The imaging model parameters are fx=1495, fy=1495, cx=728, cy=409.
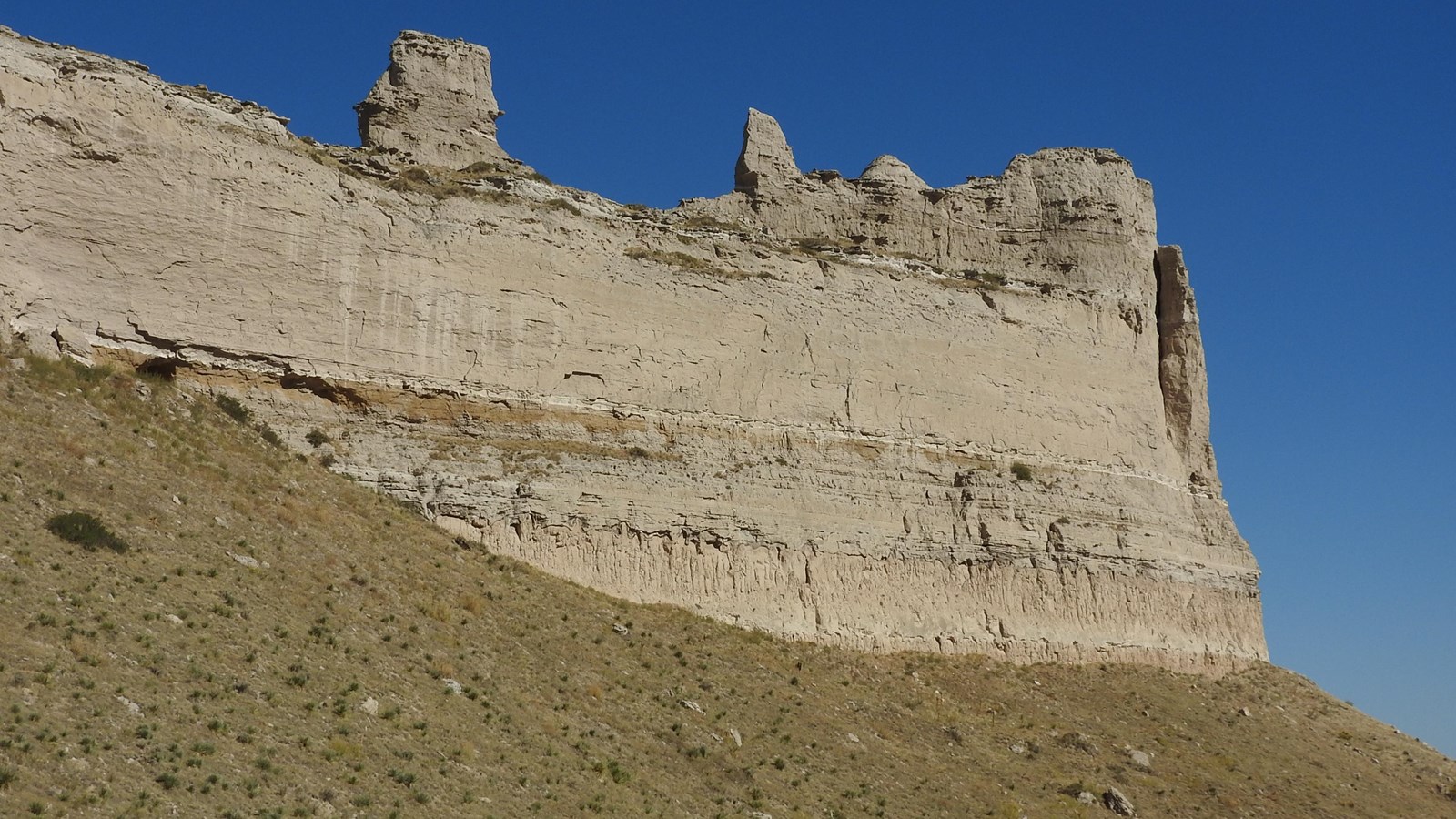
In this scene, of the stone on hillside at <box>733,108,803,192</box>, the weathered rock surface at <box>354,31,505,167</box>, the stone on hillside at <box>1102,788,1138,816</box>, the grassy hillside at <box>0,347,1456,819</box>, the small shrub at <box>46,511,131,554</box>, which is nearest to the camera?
the grassy hillside at <box>0,347,1456,819</box>

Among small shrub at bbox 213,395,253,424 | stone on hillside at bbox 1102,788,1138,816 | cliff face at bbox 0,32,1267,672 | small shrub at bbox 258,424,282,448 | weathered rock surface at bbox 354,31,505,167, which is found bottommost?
stone on hillside at bbox 1102,788,1138,816

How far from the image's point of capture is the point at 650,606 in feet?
78.9

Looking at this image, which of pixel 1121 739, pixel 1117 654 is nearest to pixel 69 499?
pixel 1121 739

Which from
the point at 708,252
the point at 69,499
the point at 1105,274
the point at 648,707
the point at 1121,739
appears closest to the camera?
the point at 69,499

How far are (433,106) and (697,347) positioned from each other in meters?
7.12

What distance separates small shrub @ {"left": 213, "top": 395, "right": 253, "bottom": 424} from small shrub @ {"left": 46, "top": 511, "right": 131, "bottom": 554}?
5.94 meters

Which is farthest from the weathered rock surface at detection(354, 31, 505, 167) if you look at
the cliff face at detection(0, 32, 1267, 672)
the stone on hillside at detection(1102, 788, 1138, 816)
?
the stone on hillside at detection(1102, 788, 1138, 816)

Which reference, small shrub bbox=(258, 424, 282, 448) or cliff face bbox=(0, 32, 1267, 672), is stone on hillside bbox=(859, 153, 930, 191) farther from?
small shrub bbox=(258, 424, 282, 448)

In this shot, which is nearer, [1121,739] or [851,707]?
[851,707]

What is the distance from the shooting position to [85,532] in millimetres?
16047

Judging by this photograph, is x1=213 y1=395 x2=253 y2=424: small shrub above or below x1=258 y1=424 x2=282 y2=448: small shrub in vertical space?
above

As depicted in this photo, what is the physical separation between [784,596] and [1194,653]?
9679 millimetres

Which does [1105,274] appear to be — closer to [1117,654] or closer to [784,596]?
[1117,654]

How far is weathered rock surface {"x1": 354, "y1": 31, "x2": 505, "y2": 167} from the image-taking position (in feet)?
94.1
